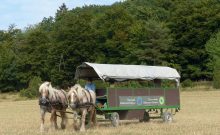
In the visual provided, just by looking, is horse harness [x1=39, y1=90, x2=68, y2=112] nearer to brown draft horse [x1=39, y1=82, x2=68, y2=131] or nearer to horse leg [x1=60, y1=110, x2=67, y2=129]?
brown draft horse [x1=39, y1=82, x2=68, y2=131]

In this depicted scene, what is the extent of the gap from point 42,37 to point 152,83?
67834 mm

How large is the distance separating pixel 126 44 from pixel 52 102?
6226 centimetres

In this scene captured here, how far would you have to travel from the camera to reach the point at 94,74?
2181cm

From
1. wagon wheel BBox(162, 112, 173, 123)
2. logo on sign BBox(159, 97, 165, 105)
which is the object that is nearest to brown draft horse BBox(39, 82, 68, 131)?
logo on sign BBox(159, 97, 165, 105)

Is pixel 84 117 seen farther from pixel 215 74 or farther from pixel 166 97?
pixel 215 74

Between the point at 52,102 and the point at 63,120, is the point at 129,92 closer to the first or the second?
the point at 63,120

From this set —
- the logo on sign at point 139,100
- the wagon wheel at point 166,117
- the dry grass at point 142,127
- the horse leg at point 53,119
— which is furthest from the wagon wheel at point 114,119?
the wagon wheel at point 166,117

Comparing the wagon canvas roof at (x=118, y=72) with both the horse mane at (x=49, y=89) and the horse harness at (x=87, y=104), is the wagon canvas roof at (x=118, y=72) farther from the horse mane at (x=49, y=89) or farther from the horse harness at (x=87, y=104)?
the horse mane at (x=49, y=89)

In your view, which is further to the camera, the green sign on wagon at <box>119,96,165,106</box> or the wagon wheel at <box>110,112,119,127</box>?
the green sign on wagon at <box>119,96,165,106</box>

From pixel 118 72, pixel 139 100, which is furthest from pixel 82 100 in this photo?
pixel 139 100

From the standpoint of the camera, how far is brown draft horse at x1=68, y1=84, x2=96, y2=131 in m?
→ 18.4

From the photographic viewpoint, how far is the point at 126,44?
80.8 metres

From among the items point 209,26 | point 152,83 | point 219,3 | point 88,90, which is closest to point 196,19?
point 209,26

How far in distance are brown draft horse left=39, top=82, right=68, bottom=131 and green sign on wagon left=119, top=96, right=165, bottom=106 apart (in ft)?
9.50
